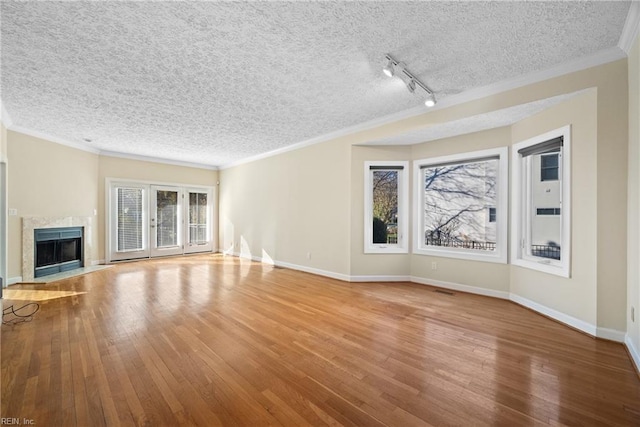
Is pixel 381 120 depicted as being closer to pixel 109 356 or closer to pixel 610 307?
pixel 610 307

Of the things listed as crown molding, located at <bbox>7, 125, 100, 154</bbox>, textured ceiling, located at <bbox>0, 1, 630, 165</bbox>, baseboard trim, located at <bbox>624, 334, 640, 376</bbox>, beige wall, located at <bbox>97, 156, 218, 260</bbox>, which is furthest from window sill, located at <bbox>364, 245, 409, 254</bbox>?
crown molding, located at <bbox>7, 125, 100, 154</bbox>

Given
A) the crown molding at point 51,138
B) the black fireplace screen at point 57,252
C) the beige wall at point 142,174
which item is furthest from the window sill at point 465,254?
the crown molding at point 51,138

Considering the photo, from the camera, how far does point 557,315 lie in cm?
303

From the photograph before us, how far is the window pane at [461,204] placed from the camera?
4117 mm

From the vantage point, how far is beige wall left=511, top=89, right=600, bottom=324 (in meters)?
2.66

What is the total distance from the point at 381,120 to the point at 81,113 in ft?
15.3

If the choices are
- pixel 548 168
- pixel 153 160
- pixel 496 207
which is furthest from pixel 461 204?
pixel 153 160

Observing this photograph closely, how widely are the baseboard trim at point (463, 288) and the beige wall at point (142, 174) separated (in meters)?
6.46

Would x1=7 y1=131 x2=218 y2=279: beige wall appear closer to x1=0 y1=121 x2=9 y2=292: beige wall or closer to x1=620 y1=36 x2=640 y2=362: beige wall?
x1=0 y1=121 x2=9 y2=292: beige wall

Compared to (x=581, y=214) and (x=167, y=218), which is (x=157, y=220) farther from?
(x=581, y=214)

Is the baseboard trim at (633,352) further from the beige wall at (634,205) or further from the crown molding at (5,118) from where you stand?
the crown molding at (5,118)

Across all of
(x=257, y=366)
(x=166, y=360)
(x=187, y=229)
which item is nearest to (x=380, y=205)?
(x=257, y=366)

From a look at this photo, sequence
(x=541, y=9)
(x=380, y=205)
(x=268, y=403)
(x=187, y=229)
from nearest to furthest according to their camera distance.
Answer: (x=268, y=403) < (x=541, y=9) < (x=380, y=205) < (x=187, y=229)

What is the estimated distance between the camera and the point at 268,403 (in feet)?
5.66
